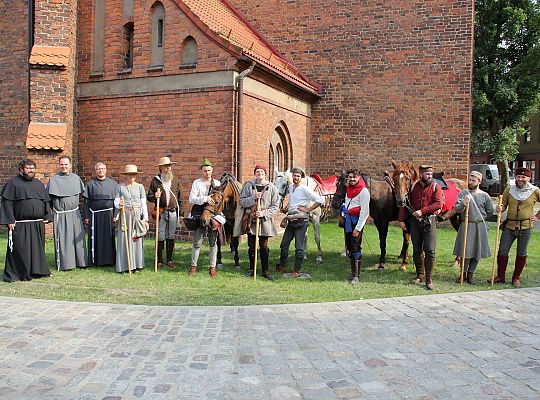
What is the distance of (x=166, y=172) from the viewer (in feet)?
32.0

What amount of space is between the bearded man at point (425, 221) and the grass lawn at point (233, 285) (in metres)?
0.32

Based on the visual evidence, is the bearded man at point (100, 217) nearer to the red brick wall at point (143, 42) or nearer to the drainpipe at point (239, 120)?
the drainpipe at point (239, 120)

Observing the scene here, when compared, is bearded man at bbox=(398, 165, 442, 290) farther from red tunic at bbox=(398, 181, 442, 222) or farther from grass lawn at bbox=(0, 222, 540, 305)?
grass lawn at bbox=(0, 222, 540, 305)

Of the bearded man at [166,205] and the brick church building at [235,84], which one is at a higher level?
the brick church building at [235,84]

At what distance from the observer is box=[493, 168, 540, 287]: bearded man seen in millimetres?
8305

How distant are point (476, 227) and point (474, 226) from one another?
36 millimetres

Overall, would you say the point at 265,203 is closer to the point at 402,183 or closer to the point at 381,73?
the point at 402,183

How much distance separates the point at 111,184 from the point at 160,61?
4.21m

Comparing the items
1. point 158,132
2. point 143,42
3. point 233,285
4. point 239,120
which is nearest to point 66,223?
point 233,285

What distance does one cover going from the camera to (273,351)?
16.7 feet

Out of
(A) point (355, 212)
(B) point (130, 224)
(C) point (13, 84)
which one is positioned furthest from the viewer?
(C) point (13, 84)

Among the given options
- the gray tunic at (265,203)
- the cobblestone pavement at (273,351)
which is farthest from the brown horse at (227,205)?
the cobblestone pavement at (273,351)

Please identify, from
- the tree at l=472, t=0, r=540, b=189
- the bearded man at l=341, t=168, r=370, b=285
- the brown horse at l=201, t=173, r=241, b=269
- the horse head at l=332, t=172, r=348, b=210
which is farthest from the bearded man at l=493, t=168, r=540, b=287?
the tree at l=472, t=0, r=540, b=189

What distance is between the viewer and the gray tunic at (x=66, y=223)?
9211mm
